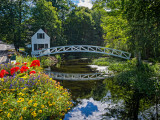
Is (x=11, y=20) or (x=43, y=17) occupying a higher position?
(x=43, y=17)

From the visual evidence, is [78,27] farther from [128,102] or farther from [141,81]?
[128,102]

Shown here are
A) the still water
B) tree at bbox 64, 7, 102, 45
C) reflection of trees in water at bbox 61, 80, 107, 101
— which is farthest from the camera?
tree at bbox 64, 7, 102, 45

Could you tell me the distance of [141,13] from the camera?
8.78 meters

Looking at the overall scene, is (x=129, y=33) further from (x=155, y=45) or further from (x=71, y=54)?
(x=71, y=54)

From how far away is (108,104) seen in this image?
7.90 meters

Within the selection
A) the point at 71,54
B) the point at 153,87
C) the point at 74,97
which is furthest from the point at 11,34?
the point at 153,87

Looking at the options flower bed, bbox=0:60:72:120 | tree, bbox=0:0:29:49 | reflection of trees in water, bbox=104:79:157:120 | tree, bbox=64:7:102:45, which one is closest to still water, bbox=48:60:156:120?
reflection of trees in water, bbox=104:79:157:120

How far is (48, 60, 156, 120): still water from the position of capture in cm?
661

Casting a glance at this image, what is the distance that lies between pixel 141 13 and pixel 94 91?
6.55 metres

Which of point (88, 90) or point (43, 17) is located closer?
point (88, 90)

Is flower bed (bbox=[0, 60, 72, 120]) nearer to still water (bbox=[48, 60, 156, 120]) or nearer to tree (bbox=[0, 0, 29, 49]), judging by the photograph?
still water (bbox=[48, 60, 156, 120])

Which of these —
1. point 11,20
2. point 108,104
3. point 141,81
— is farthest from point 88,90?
point 11,20

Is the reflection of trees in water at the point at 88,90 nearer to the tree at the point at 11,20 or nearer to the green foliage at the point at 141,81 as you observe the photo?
the green foliage at the point at 141,81

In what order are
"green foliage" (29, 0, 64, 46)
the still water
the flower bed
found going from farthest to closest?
"green foliage" (29, 0, 64, 46)
the still water
the flower bed
